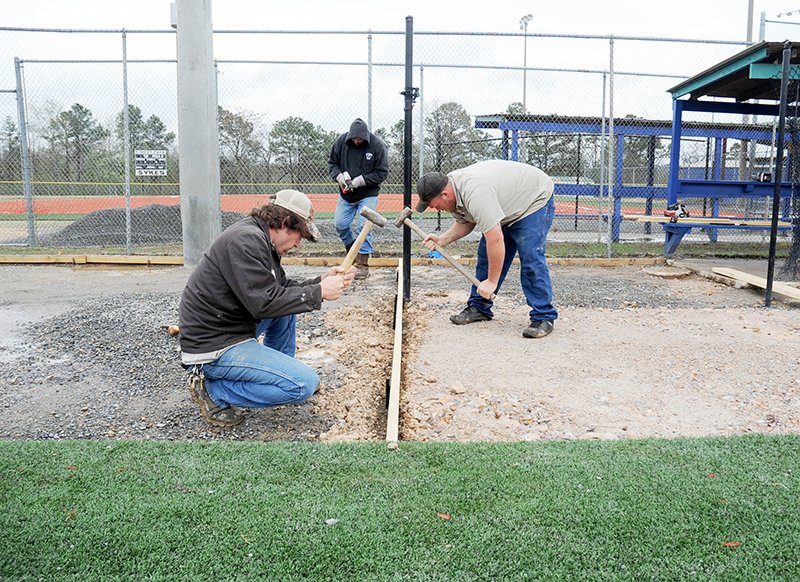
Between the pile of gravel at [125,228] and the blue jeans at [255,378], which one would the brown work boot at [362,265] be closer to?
the blue jeans at [255,378]

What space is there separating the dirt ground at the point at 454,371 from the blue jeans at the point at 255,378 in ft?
0.59

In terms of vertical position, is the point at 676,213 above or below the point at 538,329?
above

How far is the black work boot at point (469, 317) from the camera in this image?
563 centimetres

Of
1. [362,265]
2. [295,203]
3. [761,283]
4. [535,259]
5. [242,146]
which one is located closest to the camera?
[295,203]

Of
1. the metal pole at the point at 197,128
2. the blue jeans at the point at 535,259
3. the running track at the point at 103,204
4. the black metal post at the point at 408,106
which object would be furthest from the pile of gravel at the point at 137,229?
the blue jeans at the point at 535,259

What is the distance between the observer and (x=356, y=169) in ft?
25.1

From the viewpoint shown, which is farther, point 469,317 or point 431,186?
point 469,317

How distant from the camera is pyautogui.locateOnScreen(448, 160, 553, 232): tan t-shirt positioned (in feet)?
15.5

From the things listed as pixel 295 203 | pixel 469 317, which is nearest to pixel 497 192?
pixel 469 317

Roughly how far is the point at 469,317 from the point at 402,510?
Result: 3268 millimetres

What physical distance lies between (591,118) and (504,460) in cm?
942

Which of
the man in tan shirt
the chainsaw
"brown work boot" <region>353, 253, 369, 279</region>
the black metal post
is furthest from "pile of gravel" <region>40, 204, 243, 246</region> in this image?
the man in tan shirt

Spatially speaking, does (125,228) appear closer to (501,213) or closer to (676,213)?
(676,213)

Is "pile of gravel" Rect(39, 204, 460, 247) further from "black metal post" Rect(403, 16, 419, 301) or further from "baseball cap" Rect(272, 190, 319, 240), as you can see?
"baseball cap" Rect(272, 190, 319, 240)
